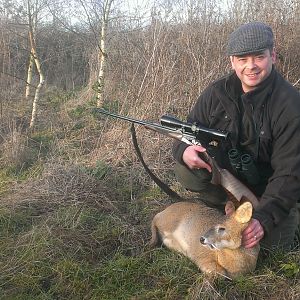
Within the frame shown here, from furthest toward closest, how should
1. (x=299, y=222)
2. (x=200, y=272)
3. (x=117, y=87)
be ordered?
1. (x=117, y=87)
2. (x=299, y=222)
3. (x=200, y=272)

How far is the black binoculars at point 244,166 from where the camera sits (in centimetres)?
339

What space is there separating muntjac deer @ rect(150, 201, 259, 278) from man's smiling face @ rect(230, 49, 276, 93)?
0.97 m

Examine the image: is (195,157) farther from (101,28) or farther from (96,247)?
(101,28)

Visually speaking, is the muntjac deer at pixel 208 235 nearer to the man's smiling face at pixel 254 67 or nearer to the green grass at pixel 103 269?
the green grass at pixel 103 269

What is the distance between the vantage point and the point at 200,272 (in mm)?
3314

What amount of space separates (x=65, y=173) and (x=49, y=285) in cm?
192

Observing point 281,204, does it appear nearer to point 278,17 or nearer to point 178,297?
point 178,297

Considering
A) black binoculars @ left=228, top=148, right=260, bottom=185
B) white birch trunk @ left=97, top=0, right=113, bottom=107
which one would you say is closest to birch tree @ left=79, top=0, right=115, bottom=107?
white birch trunk @ left=97, top=0, right=113, bottom=107

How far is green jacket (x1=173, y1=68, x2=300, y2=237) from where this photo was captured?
3.20 metres

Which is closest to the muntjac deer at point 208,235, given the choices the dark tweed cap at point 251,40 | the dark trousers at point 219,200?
the dark trousers at point 219,200

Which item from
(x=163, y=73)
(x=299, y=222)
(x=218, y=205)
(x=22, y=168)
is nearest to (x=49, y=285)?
(x=218, y=205)

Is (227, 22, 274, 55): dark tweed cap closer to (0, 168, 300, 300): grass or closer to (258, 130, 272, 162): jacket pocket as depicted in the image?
(258, 130, 272, 162): jacket pocket

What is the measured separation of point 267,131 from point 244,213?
85 centimetres

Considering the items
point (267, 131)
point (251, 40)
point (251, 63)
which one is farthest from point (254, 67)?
point (267, 131)
